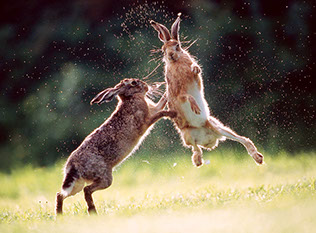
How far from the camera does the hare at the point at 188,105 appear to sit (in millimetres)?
5859

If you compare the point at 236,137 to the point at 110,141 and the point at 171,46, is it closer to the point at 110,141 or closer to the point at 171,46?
the point at 171,46

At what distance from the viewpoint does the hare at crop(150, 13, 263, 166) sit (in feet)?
19.2

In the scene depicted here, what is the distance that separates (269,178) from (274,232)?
126 inches

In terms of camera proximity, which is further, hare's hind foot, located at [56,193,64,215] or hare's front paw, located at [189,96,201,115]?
hare's front paw, located at [189,96,201,115]

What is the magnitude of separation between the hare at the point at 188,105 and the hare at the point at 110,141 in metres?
0.17

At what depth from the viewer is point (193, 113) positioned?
5.84 meters

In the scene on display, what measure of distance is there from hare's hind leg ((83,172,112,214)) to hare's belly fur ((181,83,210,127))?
1.01 meters

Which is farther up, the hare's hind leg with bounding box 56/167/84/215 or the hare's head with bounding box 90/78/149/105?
the hare's head with bounding box 90/78/149/105

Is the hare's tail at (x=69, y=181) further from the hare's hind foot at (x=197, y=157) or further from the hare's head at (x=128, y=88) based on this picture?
the hare's hind foot at (x=197, y=157)

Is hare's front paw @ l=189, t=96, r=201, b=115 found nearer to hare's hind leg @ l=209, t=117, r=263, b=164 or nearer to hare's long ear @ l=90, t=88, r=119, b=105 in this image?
hare's hind leg @ l=209, t=117, r=263, b=164

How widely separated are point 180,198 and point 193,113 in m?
0.87

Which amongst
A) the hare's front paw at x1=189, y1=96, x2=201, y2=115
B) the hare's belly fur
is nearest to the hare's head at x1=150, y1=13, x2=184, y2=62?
the hare's belly fur

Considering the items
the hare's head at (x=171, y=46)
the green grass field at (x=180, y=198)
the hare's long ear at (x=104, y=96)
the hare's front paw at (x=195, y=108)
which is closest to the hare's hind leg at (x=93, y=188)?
the green grass field at (x=180, y=198)

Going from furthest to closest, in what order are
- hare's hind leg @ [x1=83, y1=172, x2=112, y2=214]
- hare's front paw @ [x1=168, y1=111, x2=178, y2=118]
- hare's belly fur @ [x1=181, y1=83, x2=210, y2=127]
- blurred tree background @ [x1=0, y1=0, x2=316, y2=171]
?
1. blurred tree background @ [x1=0, y1=0, x2=316, y2=171]
2. hare's front paw @ [x1=168, y1=111, x2=178, y2=118]
3. hare's belly fur @ [x1=181, y1=83, x2=210, y2=127]
4. hare's hind leg @ [x1=83, y1=172, x2=112, y2=214]
